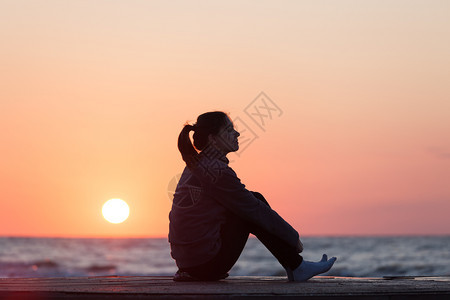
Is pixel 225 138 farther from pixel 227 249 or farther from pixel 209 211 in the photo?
pixel 227 249

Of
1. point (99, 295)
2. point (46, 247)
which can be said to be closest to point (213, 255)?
point (99, 295)

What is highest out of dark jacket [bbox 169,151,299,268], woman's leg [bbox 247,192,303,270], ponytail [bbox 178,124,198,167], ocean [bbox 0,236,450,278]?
ocean [bbox 0,236,450,278]

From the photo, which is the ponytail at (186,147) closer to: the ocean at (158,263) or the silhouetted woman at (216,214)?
the silhouetted woman at (216,214)

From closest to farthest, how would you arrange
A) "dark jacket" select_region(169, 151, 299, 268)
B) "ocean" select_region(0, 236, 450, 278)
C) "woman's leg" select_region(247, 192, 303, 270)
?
1. "dark jacket" select_region(169, 151, 299, 268)
2. "woman's leg" select_region(247, 192, 303, 270)
3. "ocean" select_region(0, 236, 450, 278)

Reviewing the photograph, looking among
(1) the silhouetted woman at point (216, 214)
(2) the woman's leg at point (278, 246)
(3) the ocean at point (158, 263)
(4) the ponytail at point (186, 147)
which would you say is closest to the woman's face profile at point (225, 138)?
(1) the silhouetted woman at point (216, 214)

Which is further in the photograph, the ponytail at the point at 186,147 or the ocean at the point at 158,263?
the ocean at the point at 158,263

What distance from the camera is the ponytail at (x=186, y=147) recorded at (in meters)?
4.72

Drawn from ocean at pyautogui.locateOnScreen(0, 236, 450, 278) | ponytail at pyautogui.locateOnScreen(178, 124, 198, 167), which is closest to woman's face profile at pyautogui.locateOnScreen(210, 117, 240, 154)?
ponytail at pyautogui.locateOnScreen(178, 124, 198, 167)

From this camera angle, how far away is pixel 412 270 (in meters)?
21.1

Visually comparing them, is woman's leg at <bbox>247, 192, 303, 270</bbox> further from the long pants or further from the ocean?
the ocean

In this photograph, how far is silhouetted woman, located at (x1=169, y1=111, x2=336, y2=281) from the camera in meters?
4.68

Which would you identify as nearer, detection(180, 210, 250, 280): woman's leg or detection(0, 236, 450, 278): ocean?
detection(180, 210, 250, 280): woman's leg

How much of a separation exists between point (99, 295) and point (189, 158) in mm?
1332

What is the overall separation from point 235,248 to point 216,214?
30 cm
